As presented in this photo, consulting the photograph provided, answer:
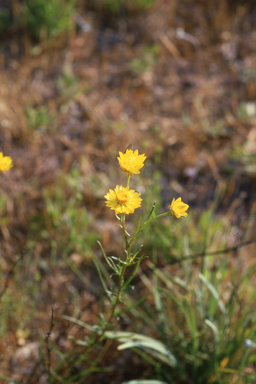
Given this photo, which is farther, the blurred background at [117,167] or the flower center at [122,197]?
the blurred background at [117,167]

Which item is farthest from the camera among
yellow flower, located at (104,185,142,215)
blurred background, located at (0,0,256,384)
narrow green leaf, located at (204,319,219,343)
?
blurred background, located at (0,0,256,384)

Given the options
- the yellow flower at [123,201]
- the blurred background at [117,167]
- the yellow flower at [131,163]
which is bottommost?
the blurred background at [117,167]

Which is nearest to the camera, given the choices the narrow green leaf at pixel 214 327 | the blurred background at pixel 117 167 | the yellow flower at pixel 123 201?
the yellow flower at pixel 123 201

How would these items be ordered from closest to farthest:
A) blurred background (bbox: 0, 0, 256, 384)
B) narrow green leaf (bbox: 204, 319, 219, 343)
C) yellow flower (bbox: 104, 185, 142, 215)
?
1. yellow flower (bbox: 104, 185, 142, 215)
2. narrow green leaf (bbox: 204, 319, 219, 343)
3. blurred background (bbox: 0, 0, 256, 384)

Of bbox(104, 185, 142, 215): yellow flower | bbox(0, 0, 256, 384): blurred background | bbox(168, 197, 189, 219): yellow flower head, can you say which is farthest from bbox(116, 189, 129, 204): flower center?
bbox(0, 0, 256, 384): blurred background

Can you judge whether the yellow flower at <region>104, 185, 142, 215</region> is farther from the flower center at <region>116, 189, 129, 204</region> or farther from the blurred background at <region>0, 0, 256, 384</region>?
the blurred background at <region>0, 0, 256, 384</region>

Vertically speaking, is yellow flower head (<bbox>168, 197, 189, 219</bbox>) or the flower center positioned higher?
the flower center

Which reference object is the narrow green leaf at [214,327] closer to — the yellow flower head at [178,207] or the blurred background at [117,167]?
the blurred background at [117,167]

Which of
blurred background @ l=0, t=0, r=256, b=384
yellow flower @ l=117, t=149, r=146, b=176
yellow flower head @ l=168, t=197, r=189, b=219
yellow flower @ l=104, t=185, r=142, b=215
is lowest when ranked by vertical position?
blurred background @ l=0, t=0, r=256, b=384

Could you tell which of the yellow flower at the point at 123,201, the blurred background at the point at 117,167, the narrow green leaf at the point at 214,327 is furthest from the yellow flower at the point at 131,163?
the narrow green leaf at the point at 214,327
